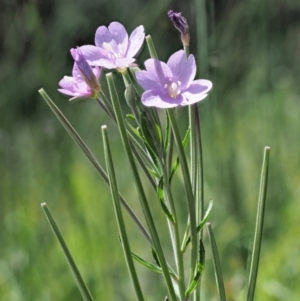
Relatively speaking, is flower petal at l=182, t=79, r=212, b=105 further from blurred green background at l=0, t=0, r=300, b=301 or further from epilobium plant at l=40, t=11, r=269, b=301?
blurred green background at l=0, t=0, r=300, b=301

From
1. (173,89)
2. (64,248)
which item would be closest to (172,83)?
(173,89)

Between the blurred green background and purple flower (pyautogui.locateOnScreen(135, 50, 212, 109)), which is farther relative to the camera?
the blurred green background

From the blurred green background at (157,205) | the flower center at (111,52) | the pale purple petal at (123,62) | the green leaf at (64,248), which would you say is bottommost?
the blurred green background at (157,205)

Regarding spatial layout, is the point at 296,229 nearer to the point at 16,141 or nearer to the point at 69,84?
the point at 69,84

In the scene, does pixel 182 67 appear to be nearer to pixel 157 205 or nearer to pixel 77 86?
pixel 77 86

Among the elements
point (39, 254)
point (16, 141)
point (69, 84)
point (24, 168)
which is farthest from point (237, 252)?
point (16, 141)

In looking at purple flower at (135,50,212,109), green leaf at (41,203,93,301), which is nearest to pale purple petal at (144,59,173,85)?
purple flower at (135,50,212,109)

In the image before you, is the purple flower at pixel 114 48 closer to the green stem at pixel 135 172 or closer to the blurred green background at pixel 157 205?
the green stem at pixel 135 172

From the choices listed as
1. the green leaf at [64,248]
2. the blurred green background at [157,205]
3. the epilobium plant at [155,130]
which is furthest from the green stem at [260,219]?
the blurred green background at [157,205]
